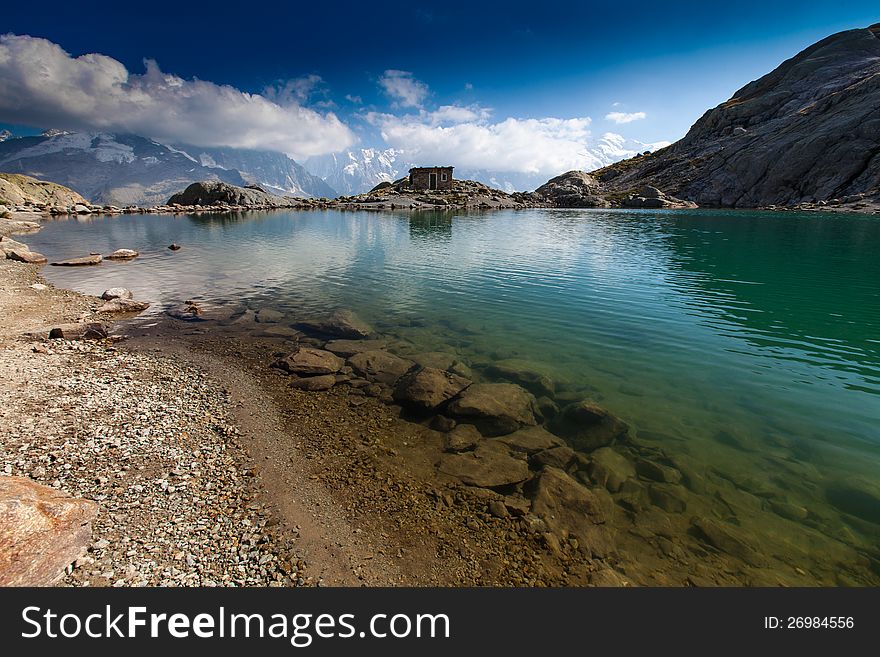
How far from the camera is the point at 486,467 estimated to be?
490 inches

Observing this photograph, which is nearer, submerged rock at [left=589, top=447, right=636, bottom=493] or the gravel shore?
the gravel shore

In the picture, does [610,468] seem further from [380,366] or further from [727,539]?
[380,366]

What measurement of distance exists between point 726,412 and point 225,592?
58.6 feet

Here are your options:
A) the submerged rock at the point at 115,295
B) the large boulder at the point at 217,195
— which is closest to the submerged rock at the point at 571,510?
the submerged rock at the point at 115,295

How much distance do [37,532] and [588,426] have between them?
15.6 metres

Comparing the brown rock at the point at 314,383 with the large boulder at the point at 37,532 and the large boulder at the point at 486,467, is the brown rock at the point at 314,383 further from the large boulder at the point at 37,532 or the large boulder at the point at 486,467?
the large boulder at the point at 37,532

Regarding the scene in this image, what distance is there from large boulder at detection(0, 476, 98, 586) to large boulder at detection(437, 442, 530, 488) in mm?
8898

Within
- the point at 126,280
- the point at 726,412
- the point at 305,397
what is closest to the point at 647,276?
the point at 726,412

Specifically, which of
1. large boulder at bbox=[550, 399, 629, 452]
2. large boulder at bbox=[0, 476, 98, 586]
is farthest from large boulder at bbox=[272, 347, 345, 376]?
large boulder at bbox=[550, 399, 629, 452]

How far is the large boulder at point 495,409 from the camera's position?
14.9m

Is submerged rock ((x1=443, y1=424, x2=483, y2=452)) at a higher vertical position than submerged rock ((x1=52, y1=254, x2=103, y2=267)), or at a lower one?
lower

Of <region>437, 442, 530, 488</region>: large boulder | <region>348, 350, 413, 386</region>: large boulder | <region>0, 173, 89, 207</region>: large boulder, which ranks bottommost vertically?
<region>437, 442, 530, 488</region>: large boulder

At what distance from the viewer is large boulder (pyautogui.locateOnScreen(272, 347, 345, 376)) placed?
727 inches

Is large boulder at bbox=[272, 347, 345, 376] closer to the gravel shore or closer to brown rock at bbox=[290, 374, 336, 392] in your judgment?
brown rock at bbox=[290, 374, 336, 392]
